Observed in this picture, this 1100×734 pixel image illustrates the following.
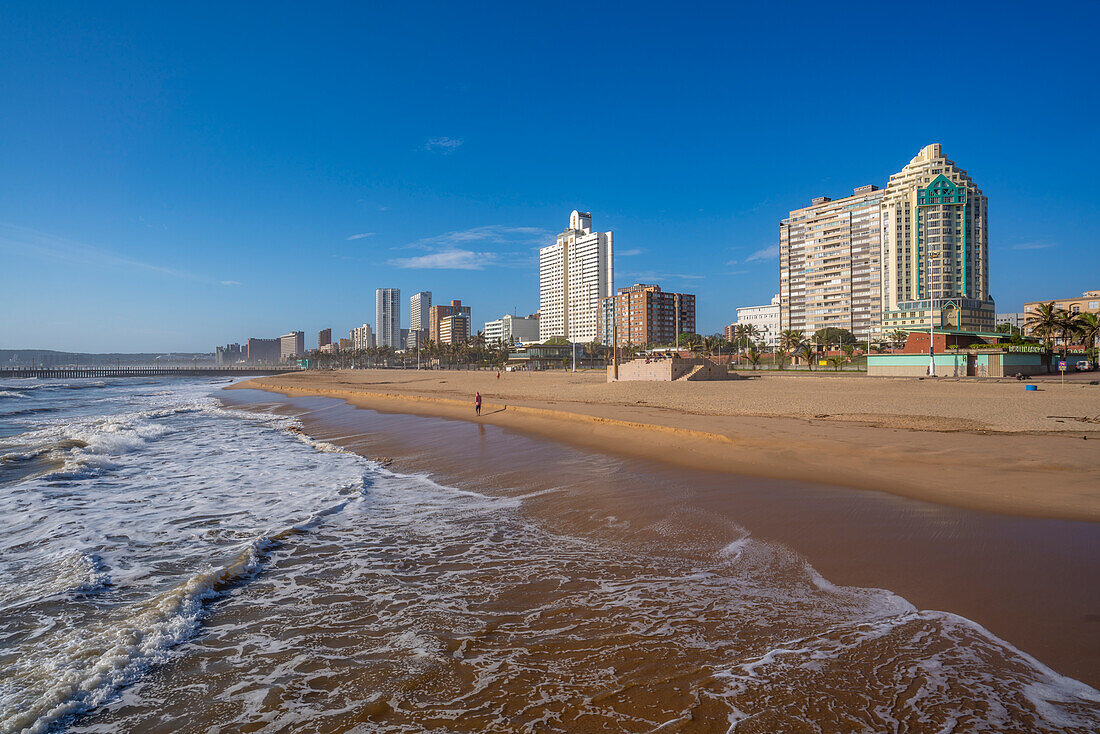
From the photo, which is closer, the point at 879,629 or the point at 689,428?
the point at 879,629

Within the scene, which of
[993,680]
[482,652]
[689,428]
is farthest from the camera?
[689,428]

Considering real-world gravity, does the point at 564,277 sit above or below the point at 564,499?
above

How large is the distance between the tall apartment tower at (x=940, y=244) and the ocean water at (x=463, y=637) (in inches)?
4651

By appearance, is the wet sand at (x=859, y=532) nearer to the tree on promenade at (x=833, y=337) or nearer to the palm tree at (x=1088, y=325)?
the palm tree at (x=1088, y=325)

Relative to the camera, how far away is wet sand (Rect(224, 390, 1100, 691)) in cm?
456

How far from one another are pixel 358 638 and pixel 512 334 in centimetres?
18748

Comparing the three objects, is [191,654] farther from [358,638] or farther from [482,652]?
[482,652]

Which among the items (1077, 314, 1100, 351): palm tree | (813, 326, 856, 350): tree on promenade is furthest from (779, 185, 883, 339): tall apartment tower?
(1077, 314, 1100, 351): palm tree

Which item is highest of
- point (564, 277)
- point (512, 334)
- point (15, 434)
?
point (564, 277)

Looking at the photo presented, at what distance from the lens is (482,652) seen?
4.19m

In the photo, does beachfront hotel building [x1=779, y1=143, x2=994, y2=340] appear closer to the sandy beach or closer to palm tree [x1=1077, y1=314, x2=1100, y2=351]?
palm tree [x1=1077, y1=314, x2=1100, y2=351]

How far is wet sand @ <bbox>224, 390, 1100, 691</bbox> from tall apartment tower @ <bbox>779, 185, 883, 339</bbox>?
123m

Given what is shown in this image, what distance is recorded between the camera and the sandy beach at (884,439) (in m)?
8.55

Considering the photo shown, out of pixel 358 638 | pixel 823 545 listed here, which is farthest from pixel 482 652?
pixel 823 545
